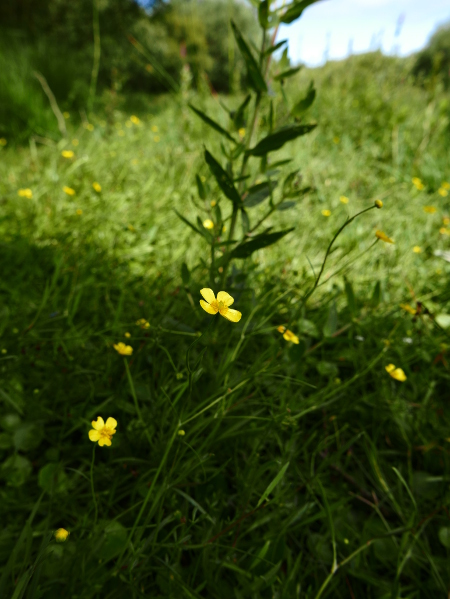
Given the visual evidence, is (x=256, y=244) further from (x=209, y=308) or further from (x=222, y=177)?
(x=209, y=308)

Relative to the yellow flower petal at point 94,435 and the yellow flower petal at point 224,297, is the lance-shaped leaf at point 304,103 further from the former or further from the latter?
the yellow flower petal at point 94,435

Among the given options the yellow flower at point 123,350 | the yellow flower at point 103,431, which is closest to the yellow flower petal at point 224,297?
the yellow flower at point 103,431

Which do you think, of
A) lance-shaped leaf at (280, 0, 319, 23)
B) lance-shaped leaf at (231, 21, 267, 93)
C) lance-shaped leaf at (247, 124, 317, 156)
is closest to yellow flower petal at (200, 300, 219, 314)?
lance-shaped leaf at (247, 124, 317, 156)

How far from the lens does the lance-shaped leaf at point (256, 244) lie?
989 millimetres

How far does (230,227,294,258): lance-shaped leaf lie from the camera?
0.99m

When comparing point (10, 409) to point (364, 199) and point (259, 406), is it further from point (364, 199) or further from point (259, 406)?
point (364, 199)

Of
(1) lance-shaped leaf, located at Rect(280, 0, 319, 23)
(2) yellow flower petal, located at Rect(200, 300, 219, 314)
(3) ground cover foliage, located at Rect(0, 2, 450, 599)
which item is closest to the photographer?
(2) yellow flower petal, located at Rect(200, 300, 219, 314)

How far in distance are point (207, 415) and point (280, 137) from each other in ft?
2.30

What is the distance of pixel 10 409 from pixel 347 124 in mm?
3405

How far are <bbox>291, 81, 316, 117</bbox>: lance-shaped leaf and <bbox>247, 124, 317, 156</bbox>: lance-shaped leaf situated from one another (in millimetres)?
80

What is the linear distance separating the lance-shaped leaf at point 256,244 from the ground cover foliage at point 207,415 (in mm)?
84

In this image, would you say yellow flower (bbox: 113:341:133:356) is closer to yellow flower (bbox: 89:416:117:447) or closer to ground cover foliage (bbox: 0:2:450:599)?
ground cover foliage (bbox: 0:2:450:599)

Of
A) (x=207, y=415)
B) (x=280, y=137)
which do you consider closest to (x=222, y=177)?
(x=280, y=137)

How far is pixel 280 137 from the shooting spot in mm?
979
